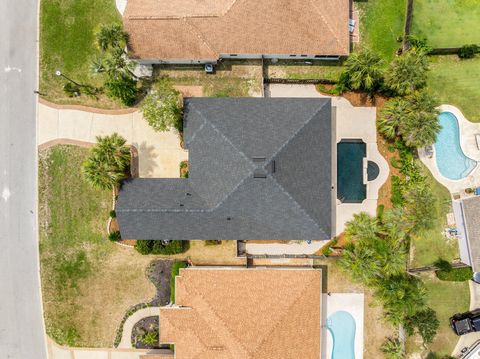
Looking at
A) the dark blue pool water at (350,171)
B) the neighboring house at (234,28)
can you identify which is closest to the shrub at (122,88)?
the neighboring house at (234,28)

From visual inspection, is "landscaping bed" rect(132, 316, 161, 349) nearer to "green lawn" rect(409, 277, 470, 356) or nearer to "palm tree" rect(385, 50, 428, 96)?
"green lawn" rect(409, 277, 470, 356)

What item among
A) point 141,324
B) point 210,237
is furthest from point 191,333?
point 210,237

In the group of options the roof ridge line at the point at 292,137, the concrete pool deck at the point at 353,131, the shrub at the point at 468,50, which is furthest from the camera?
the concrete pool deck at the point at 353,131

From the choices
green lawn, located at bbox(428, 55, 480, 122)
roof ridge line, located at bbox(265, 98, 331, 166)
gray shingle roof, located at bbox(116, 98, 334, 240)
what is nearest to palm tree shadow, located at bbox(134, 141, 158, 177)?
gray shingle roof, located at bbox(116, 98, 334, 240)

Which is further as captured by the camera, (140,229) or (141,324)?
(141,324)

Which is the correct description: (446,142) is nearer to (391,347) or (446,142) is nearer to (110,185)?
(391,347)

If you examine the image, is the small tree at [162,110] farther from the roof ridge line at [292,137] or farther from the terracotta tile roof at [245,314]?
the terracotta tile roof at [245,314]

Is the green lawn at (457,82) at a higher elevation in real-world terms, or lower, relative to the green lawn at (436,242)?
higher

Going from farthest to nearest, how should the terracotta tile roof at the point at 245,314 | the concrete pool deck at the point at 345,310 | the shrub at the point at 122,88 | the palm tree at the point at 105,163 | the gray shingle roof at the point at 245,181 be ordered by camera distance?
1. the concrete pool deck at the point at 345,310
2. the terracotta tile roof at the point at 245,314
3. the shrub at the point at 122,88
4. the palm tree at the point at 105,163
5. the gray shingle roof at the point at 245,181
